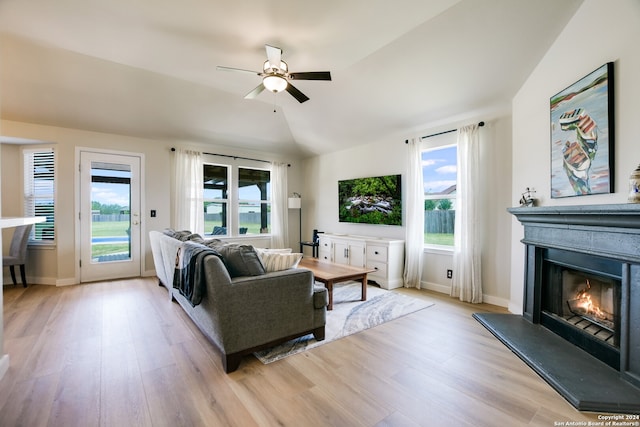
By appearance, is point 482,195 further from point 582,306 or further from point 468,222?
point 582,306

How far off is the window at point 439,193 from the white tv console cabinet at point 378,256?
21.3 inches

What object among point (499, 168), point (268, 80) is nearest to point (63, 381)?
point (268, 80)

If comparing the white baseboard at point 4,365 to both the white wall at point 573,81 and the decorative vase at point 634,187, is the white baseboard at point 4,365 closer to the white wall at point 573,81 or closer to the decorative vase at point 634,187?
the decorative vase at point 634,187

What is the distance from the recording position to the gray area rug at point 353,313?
246 centimetres

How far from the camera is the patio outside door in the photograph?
15.0 feet

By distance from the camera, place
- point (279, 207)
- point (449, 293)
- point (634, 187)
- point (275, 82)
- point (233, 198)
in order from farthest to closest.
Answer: point (279, 207), point (233, 198), point (449, 293), point (275, 82), point (634, 187)

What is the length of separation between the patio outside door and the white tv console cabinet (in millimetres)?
→ 3667

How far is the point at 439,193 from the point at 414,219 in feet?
1.75

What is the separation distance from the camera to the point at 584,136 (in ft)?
7.52

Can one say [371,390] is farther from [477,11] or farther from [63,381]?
[477,11]

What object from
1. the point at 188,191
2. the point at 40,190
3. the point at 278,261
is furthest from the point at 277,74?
the point at 40,190

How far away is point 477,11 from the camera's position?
250cm

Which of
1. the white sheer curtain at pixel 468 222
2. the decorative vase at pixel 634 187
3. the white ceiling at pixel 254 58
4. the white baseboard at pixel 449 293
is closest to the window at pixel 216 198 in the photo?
the white ceiling at pixel 254 58

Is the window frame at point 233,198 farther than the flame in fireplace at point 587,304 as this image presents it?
Yes
